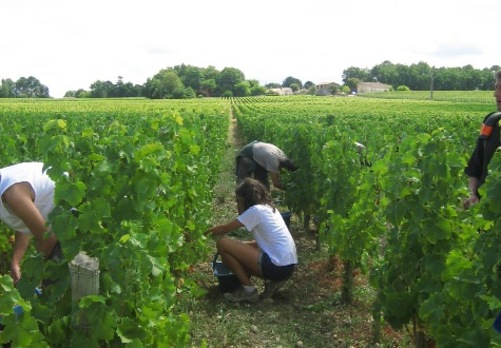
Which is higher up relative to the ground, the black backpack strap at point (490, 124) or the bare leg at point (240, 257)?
the black backpack strap at point (490, 124)

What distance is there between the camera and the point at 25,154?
26.8 feet

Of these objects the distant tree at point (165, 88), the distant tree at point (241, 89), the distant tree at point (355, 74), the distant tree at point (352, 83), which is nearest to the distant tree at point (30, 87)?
the distant tree at point (165, 88)

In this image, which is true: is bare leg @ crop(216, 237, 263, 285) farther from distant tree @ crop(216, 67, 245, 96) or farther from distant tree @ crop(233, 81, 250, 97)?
distant tree @ crop(216, 67, 245, 96)

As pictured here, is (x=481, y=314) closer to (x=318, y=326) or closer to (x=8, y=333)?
(x=8, y=333)

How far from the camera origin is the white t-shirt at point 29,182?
3621 mm

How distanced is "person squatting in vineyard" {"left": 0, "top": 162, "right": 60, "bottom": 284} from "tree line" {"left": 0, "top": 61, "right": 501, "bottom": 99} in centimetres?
8523

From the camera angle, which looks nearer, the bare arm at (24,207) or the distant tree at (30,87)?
the bare arm at (24,207)

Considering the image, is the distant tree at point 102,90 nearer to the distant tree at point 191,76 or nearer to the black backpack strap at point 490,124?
the distant tree at point 191,76

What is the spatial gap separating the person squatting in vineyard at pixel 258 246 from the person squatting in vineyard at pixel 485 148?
5.85ft

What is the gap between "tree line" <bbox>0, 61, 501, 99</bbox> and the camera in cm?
9616

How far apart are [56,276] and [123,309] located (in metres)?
0.42

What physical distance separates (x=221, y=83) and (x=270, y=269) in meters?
110

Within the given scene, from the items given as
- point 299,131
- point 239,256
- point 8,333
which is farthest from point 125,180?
point 299,131

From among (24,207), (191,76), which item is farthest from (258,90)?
(24,207)
